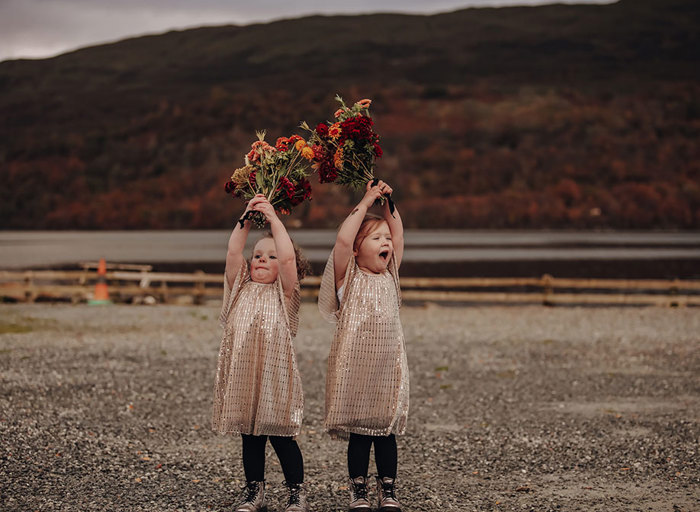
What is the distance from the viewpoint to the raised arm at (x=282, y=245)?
438cm

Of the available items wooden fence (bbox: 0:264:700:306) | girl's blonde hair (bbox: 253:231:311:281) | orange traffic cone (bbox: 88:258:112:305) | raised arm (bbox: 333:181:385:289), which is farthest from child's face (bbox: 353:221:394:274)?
orange traffic cone (bbox: 88:258:112:305)

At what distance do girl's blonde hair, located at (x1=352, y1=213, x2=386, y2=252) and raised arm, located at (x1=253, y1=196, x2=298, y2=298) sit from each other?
39 centimetres

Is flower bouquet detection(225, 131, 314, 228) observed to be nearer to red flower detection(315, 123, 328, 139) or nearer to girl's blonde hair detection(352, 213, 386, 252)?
red flower detection(315, 123, 328, 139)

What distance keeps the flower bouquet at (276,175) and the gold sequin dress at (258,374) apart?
1.77ft

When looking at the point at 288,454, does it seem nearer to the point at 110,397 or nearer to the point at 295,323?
the point at 295,323

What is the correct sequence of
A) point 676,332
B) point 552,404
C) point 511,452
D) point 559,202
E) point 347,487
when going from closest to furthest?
point 347,487 < point 511,452 < point 552,404 < point 676,332 < point 559,202

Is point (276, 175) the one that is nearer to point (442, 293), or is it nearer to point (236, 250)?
point (236, 250)

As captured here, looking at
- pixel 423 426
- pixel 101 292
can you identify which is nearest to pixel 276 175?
pixel 423 426

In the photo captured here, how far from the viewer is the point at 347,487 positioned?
5379 mm

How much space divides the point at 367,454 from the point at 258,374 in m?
0.78

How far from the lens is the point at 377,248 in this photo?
14.9 feet

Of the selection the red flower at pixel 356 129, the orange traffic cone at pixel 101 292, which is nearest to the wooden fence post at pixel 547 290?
the orange traffic cone at pixel 101 292

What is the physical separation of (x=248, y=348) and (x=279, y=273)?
0.46 m

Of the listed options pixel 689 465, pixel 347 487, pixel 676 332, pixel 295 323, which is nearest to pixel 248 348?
pixel 295 323
